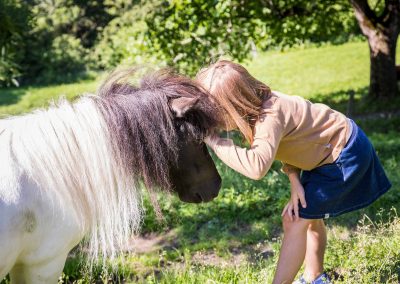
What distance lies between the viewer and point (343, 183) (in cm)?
241

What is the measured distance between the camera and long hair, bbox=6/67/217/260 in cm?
183

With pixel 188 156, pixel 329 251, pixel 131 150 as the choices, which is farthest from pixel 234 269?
pixel 131 150

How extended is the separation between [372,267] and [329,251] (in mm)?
371

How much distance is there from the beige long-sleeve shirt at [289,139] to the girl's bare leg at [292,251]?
29cm

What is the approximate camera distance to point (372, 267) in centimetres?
275

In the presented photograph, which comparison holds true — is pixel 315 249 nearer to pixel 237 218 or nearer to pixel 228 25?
pixel 237 218

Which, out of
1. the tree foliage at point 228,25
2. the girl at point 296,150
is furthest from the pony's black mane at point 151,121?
the tree foliage at point 228,25

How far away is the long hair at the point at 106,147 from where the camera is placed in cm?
183

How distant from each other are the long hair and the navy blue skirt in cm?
70

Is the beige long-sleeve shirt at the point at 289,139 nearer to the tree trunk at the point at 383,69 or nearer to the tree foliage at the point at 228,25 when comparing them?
the tree foliage at the point at 228,25

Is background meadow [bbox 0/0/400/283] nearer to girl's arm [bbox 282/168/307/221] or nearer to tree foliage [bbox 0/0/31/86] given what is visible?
tree foliage [bbox 0/0/31/86]

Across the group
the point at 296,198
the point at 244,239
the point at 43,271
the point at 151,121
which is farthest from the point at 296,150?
the point at 244,239

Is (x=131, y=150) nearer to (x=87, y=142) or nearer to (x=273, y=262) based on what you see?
(x=87, y=142)

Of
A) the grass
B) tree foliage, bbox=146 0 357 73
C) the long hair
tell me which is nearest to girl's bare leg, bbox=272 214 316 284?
the grass
